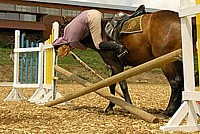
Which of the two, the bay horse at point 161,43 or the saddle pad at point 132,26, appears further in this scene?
the saddle pad at point 132,26

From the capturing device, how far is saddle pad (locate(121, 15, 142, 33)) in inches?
263

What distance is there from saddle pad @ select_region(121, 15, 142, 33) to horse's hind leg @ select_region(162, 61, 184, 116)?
2.60 ft

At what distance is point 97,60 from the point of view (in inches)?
1187

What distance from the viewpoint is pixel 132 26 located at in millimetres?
6793

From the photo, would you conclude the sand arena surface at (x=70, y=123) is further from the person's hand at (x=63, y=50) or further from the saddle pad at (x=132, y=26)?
the saddle pad at (x=132, y=26)

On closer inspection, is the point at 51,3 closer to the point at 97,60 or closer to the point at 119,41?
the point at 97,60

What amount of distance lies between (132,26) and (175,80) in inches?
45.4

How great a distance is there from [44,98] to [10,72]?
15.5m

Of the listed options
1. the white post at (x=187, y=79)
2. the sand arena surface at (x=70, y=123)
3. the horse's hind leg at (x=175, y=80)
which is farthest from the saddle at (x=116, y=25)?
the white post at (x=187, y=79)

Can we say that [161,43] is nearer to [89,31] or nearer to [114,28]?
[114,28]

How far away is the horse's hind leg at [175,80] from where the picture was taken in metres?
6.33

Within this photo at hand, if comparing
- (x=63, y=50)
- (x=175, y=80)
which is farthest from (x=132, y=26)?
(x=63, y=50)

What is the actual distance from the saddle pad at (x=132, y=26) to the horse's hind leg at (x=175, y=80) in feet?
2.60

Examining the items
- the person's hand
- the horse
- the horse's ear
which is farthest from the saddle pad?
the person's hand
